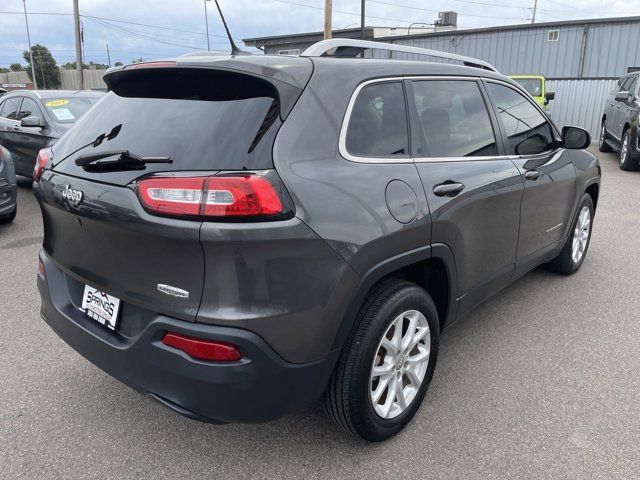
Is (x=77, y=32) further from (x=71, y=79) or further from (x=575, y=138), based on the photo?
(x=575, y=138)

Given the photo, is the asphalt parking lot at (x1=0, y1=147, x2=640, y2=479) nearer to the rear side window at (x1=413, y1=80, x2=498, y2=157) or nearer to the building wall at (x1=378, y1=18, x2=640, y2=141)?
the rear side window at (x1=413, y1=80, x2=498, y2=157)

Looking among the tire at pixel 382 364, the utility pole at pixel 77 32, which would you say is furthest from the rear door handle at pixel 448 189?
the utility pole at pixel 77 32

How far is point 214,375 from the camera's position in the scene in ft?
6.18

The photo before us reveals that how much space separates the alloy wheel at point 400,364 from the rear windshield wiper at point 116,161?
123 cm

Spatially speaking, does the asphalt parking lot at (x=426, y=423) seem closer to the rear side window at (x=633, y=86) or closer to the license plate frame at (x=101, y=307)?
the license plate frame at (x=101, y=307)

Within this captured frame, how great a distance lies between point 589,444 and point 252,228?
1.91 metres

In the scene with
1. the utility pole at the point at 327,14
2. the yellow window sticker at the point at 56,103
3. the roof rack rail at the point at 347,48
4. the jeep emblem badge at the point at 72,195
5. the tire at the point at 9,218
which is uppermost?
the utility pole at the point at 327,14

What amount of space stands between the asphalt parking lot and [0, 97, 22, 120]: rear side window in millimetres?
6254

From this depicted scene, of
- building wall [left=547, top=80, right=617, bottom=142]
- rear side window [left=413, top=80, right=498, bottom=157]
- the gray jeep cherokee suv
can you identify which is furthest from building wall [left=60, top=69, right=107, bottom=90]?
the gray jeep cherokee suv

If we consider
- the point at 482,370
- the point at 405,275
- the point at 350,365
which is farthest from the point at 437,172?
the point at 482,370

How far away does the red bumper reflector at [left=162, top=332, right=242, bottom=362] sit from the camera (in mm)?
1868

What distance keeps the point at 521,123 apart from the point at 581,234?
5.64 feet

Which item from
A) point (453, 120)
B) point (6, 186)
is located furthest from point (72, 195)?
point (6, 186)

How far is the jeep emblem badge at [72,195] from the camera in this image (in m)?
2.20
